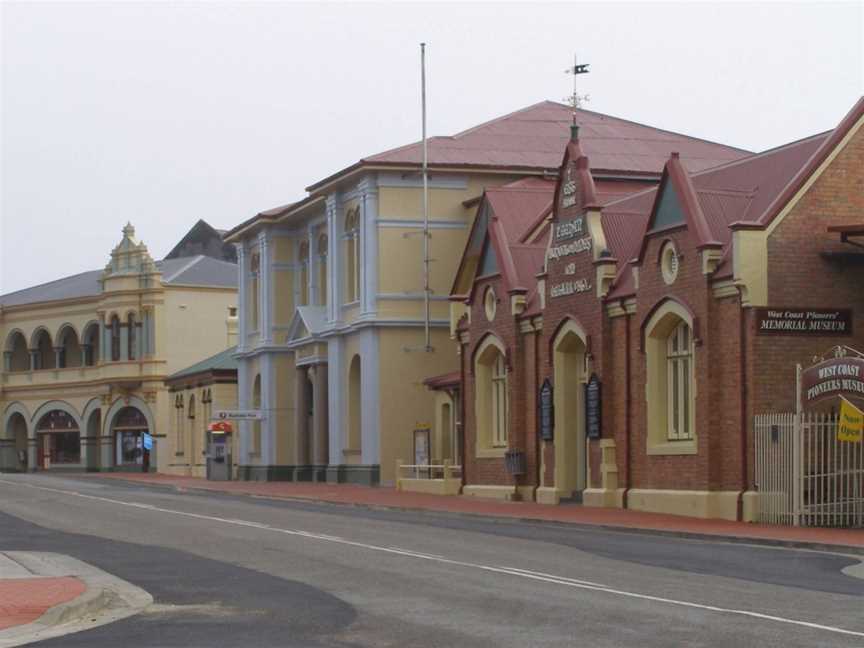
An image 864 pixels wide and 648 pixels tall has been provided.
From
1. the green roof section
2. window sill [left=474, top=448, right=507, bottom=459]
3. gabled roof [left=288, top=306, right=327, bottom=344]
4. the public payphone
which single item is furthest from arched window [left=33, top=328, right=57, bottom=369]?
window sill [left=474, top=448, right=507, bottom=459]

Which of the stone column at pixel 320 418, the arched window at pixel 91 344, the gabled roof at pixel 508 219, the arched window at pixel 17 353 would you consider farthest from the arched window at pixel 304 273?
the arched window at pixel 17 353

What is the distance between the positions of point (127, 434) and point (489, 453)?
46.9 metres

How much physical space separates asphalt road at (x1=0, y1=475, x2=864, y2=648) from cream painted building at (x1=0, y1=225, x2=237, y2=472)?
5454 cm

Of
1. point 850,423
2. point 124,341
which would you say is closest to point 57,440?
point 124,341

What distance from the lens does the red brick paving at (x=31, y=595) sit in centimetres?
1381

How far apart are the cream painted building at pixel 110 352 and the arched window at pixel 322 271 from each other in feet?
76.8

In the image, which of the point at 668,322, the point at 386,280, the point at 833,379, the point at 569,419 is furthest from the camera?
the point at 386,280

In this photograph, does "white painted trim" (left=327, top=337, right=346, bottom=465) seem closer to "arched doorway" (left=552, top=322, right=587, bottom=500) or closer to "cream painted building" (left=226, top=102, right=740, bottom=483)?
→ "cream painted building" (left=226, top=102, right=740, bottom=483)

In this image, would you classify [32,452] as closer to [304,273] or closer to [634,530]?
[304,273]

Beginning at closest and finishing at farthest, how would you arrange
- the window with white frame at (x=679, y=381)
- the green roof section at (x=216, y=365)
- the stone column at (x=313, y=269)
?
the window with white frame at (x=679, y=381)
the stone column at (x=313, y=269)
the green roof section at (x=216, y=365)

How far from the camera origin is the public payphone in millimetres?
64875

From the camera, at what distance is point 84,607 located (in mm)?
14586

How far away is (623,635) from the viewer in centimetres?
1249

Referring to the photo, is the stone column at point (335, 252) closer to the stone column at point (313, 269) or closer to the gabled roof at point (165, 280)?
the stone column at point (313, 269)
